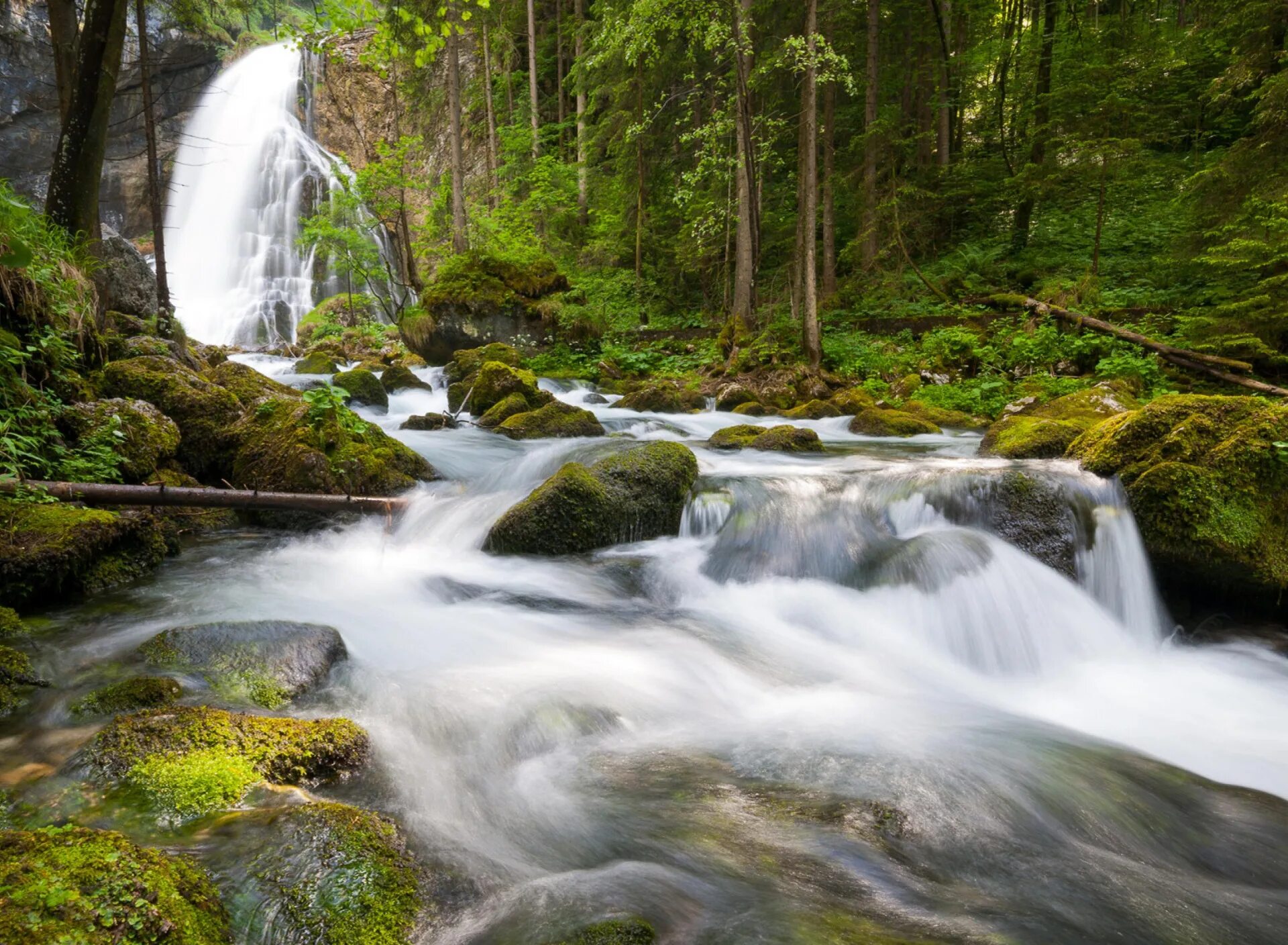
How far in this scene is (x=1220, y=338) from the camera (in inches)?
344

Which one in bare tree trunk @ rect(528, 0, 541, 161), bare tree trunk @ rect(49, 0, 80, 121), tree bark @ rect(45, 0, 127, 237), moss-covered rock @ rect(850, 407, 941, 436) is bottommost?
moss-covered rock @ rect(850, 407, 941, 436)

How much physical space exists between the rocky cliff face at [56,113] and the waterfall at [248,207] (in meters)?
1.44

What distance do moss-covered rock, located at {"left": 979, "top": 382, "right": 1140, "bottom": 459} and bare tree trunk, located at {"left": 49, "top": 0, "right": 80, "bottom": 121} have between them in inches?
482

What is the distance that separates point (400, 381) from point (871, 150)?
1211 cm

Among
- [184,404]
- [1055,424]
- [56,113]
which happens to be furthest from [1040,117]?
[56,113]

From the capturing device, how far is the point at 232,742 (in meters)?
2.52

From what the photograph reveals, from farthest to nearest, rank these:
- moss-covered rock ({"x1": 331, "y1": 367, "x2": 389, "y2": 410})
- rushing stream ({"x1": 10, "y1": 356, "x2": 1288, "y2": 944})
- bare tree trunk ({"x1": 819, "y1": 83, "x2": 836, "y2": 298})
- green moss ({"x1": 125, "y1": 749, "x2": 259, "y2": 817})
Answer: bare tree trunk ({"x1": 819, "y1": 83, "x2": 836, "y2": 298}) → moss-covered rock ({"x1": 331, "y1": 367, "x2": 389, "y2": 410}) → rushing stream ({"x1": 10, "y1": 356, "x2": 1288, "y2": 944}) → green moss ({"x1": 125, "y1": 749, "x2": 259, "y2": 817})

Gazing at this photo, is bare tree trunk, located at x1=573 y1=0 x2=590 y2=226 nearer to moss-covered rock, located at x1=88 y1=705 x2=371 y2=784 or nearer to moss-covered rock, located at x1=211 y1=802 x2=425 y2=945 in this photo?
moss-covered rock, located at x1=88 y1=705 x2=371 y2=784

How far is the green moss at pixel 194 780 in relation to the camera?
7.29 ft

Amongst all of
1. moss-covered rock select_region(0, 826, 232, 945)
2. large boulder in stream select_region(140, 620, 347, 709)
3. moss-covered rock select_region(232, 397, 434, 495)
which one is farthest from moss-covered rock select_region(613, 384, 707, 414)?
moss-covered rock select_region(0, 826, 232, 945)

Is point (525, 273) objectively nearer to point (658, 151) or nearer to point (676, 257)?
point (676, 257)

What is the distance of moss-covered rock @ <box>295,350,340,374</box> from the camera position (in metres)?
15.9

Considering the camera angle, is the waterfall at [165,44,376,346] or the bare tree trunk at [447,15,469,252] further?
the waterfall at [165,44,376,346]

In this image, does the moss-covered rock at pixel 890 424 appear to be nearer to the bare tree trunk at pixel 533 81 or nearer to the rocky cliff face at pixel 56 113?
the bare tree trunk at pixel 533 81
